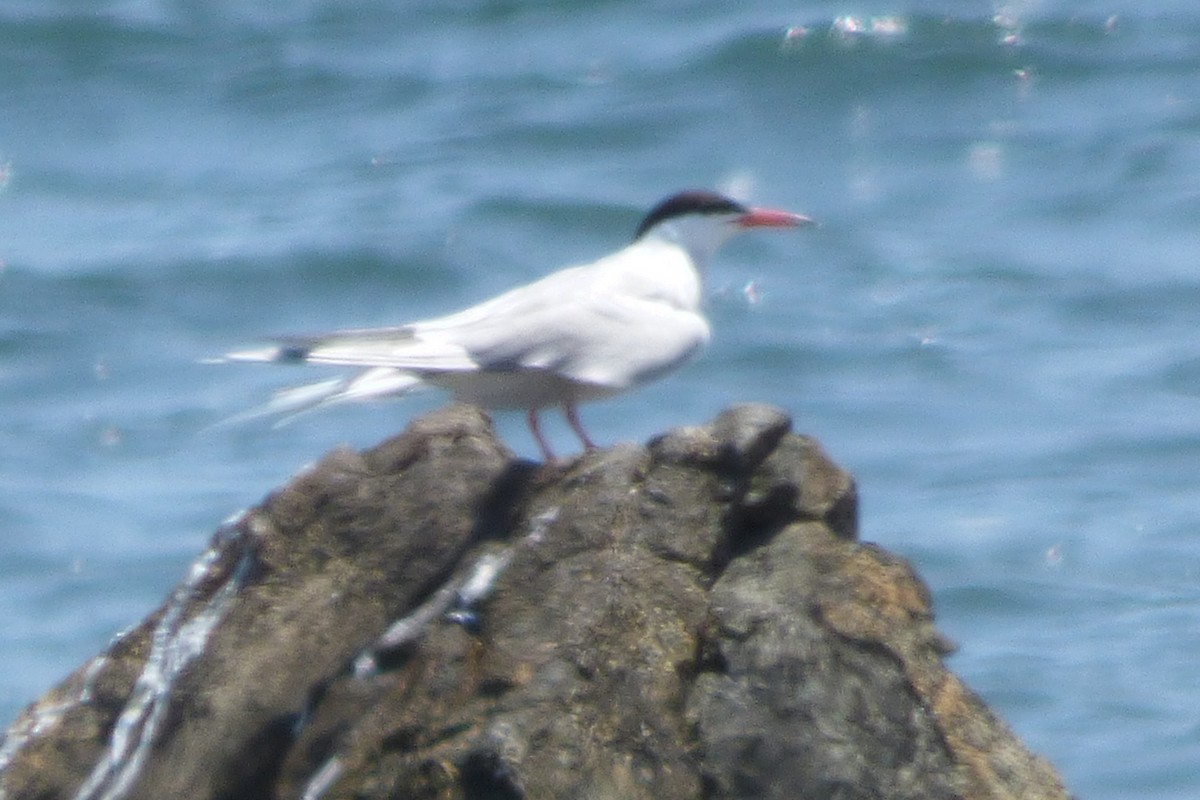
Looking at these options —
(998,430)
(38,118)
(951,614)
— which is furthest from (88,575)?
(38,118)

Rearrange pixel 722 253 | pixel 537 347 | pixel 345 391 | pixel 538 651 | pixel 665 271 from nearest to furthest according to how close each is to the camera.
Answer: pixel 538 651, pixel 345 391, pixel 537 347, pixel 665 271, pixel 722 253

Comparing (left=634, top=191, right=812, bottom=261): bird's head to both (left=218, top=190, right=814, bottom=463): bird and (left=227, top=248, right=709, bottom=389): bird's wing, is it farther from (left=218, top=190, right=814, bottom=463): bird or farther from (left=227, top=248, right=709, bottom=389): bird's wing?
(left=227, top=248, right=709, bottom=389): bird's wing

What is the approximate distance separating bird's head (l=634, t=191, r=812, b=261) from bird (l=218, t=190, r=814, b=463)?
0.95 feet

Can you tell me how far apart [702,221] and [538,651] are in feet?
10.1

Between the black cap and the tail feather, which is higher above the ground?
the black cap

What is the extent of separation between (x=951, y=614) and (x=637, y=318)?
5.11 m

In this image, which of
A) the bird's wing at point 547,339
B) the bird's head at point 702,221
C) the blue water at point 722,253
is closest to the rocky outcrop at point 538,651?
the bird's wing at point 547,339

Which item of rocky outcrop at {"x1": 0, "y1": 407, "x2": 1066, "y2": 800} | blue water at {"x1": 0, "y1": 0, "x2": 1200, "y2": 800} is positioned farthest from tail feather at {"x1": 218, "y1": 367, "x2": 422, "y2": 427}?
blue water at {"x1": 0, "y1": 0, "x2": 1200, "y2": 800}

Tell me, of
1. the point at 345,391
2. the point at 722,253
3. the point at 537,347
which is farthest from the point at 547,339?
the point at 722,253

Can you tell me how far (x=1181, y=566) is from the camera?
10766 mm

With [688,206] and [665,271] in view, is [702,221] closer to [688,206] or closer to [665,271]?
[688,206]

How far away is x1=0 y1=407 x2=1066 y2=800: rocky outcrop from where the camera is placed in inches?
148

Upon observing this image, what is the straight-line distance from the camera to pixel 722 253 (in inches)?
540

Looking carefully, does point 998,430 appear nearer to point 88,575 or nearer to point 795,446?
point 88,575
